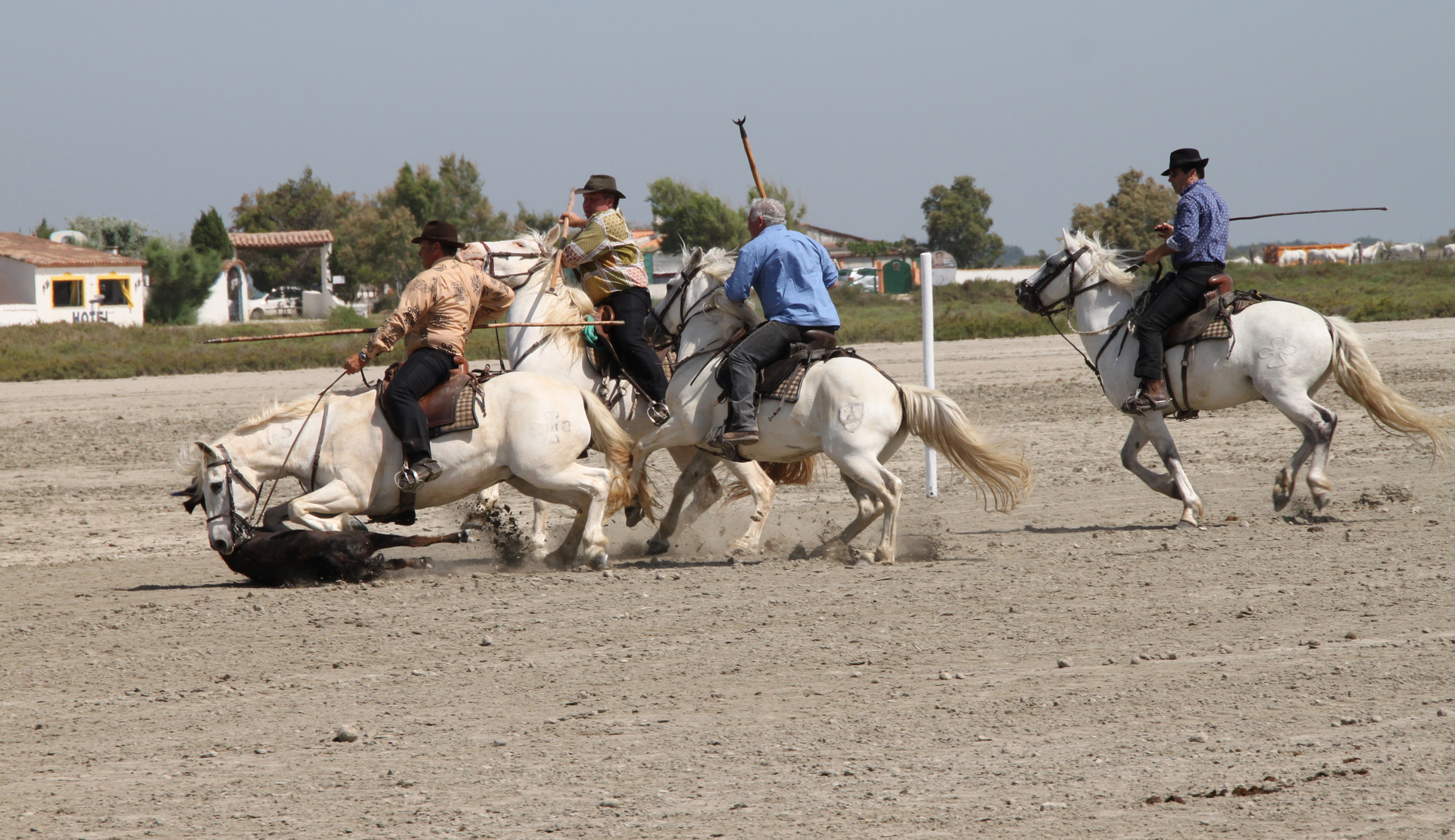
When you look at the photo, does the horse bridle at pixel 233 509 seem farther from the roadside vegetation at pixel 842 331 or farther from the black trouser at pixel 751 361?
the roadside vegetation at pixel 842 331

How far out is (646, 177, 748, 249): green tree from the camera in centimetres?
6044

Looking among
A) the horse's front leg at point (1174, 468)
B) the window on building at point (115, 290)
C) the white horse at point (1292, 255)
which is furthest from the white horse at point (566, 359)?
the white horse at point (1292, 255)

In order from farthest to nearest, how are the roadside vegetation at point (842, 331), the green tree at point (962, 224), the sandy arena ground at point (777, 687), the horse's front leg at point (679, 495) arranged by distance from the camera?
1. the green tree at point (962, 224)
2. the roadside vegetation at point (842, 331)
3. the horse's front leg at point (679, 495)
4. the sandy arena ground at point (777, 687)

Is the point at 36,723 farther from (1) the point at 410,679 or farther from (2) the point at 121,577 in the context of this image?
(2) the point at 121,577

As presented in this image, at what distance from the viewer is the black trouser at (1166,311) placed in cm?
901

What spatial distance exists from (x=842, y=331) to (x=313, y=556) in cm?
2367

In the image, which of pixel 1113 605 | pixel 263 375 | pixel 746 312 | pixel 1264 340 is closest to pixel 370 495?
pixel 746 312

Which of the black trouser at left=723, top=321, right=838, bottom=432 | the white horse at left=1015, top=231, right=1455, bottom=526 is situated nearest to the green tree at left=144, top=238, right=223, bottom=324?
the black trouser at left=723, top=321, right=838, bottom=432

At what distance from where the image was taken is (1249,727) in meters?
4.62

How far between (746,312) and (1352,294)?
3142 centimetres

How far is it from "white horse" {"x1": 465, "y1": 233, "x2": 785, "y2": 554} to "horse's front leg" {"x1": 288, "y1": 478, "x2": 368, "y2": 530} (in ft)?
4.35

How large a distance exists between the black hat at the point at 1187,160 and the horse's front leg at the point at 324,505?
5.82 metres

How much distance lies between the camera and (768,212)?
835 cm

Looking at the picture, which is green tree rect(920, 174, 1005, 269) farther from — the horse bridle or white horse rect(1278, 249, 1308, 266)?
the horse bridle
